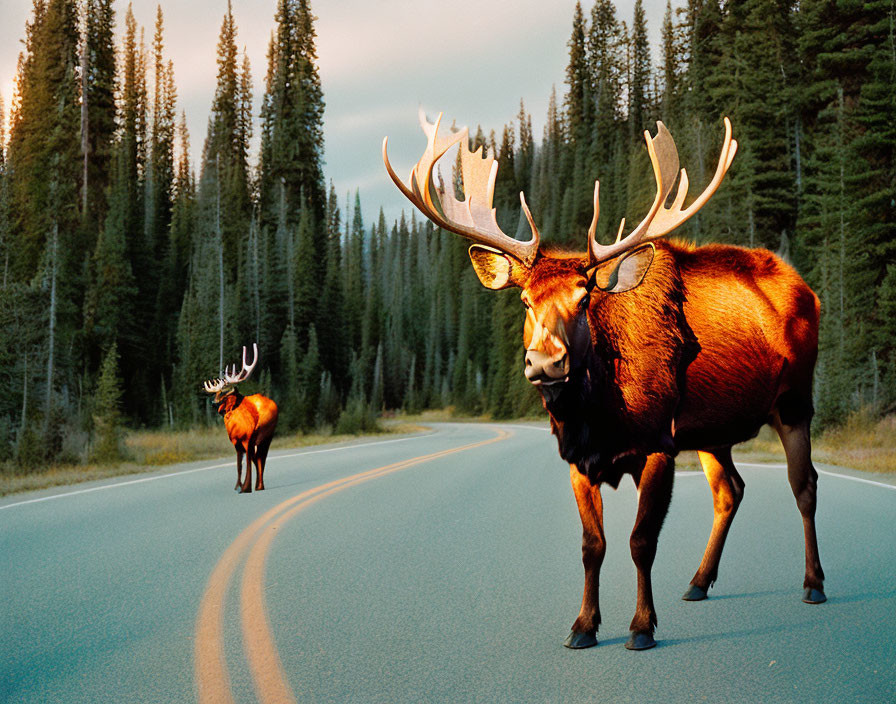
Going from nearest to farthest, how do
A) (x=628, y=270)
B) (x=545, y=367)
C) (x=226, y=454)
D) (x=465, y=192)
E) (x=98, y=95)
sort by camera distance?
(x=545, y=367), (x=628, y=270), (x=465, y=192), (x=226, y=454), (x=98, y=95)

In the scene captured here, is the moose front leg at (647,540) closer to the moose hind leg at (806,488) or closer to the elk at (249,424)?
the moose hind leg at (806,488)

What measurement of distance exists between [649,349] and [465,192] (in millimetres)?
1539

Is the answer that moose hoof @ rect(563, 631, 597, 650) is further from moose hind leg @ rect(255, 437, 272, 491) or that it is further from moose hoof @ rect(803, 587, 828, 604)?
moose hind leg @ rect(255, 437, 272, 491)

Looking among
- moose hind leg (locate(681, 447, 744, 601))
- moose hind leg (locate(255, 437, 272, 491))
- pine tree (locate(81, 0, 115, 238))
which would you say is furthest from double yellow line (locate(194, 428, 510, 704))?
pine tree (locate(81, 0, 115, 238))

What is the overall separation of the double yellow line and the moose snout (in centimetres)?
186

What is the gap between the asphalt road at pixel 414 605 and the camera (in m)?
3.64

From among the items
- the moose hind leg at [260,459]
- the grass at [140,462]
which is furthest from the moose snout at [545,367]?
the grass at [140,462]

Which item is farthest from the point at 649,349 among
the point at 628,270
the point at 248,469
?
the point at 248,469

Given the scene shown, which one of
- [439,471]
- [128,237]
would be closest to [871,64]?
[439,471]

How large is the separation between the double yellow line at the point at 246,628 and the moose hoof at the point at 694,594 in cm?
270

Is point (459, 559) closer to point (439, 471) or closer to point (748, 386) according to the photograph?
point (748, 386)

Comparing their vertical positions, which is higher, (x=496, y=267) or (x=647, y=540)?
(x=496, y=267)

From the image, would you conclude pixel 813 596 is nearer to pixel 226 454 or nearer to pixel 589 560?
pixel 589 560

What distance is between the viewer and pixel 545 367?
12.6 feet
